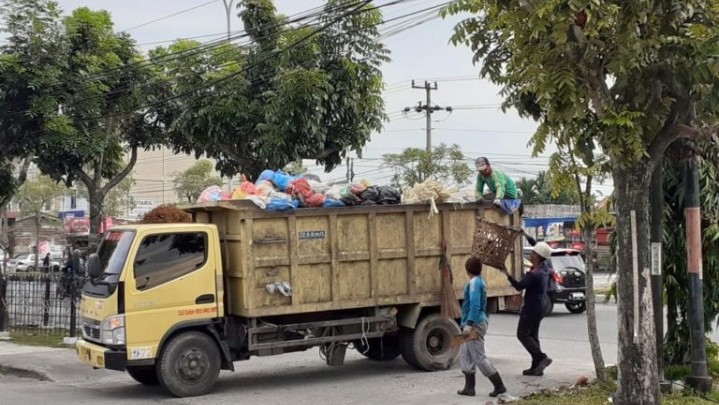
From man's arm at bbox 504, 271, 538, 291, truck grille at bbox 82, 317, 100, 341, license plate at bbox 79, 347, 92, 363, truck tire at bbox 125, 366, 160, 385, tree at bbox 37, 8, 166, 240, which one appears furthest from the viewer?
tree at bbox 37, 8, 166, 240

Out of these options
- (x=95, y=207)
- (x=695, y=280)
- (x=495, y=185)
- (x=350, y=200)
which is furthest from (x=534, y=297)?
(x=95, y=207)

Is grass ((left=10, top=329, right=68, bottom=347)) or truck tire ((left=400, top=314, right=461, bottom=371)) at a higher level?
truck tire ((left=400, top=314, right=461, bottom=371))

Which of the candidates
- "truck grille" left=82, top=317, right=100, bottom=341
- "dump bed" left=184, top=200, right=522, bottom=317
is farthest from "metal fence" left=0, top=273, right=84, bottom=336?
"dump bed" left=184, top=200, right=522, bottom=317

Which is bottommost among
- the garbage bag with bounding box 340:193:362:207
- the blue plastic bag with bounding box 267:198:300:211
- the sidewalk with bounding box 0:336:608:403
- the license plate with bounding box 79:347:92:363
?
the sidewalk with bounding box 0:336:608:403

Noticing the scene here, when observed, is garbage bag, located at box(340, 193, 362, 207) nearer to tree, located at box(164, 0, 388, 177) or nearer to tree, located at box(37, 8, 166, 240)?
tree, located at box(164, 0, 388, 177)

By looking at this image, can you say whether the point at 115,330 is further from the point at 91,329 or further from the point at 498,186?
the point at 498,186

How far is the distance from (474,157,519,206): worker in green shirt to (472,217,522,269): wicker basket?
0.89 m

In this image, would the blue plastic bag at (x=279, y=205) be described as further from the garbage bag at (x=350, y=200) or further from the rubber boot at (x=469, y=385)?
the rubber boot at (x=469, y=385)

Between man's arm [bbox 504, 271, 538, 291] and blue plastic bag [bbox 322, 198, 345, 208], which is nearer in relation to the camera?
man's arm [bbox 504, 271, 538, 291]

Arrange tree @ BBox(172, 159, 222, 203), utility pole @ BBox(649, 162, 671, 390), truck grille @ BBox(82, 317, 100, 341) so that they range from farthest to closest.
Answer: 1. tree @ BBox(172, 159, 222, 203)
2. truck grille @ BBox(82, 317, 100, 341)
3. utility pole @ BBox(649, 162, 671, 390)

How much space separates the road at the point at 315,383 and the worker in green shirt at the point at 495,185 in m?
2.51

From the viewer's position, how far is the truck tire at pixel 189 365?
10172 millimetres

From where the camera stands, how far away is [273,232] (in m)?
10.7

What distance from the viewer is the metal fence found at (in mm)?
17438
